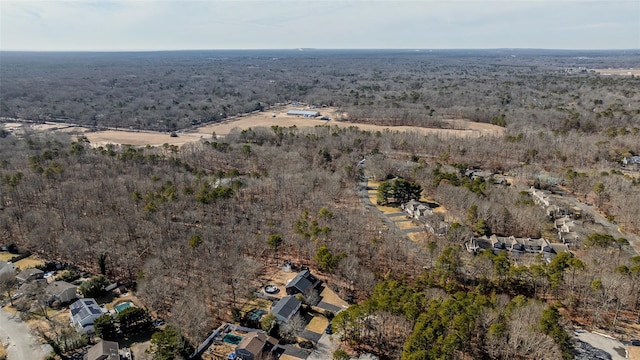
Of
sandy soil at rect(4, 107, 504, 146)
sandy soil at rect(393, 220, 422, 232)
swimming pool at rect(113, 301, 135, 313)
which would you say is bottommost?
swimming pool at rect(113, 301, 135, 313)

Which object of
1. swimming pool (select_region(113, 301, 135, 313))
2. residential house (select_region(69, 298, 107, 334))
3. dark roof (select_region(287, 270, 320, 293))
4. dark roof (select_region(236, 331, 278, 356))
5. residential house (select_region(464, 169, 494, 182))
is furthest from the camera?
residential house (select_region(464, 169, 494, 182))

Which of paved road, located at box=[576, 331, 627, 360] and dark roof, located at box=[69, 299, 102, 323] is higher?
dark roof, located at box=[69, 299, 102, 323]

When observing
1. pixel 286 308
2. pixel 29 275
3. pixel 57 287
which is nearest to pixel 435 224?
pixel 286 308

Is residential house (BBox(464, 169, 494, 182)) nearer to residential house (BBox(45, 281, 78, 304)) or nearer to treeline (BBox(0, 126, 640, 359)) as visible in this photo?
treeline (BBox(0, 126, 640, 359))

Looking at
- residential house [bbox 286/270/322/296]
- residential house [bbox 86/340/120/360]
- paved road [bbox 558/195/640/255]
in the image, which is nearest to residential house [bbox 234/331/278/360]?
residential house [bbox 286/270/322/296]

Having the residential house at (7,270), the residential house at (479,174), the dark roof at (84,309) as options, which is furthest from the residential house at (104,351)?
the residential house at (479,174)

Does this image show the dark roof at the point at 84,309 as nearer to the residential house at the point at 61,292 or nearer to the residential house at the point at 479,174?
the residential house at the point at 61,292

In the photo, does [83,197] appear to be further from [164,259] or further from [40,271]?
[164,259]

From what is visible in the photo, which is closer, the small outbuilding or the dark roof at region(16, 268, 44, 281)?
the dark roof at region(16, 268, 44, 281)

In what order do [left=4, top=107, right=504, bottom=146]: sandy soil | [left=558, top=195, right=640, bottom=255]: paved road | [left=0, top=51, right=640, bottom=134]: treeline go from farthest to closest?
[left=0, top=51, right=640, bottom=134]: treeline, [left=4, top=107, right=504, bottom=146]: sandy soil, [left=558, top=195, right=640, bottom=255]: paved road
